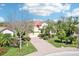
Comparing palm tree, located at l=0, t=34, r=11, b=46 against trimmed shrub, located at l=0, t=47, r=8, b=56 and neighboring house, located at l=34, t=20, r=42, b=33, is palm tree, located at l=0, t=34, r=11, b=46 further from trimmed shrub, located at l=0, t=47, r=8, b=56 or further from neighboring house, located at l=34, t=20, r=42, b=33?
neighboring house, located at l=34, t=20, r=42, b=33

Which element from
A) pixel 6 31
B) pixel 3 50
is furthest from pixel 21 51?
pixel 6 31

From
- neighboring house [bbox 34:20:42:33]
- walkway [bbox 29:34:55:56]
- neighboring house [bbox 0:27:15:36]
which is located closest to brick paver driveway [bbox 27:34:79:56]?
walkway [bbox 29:34:55:56]

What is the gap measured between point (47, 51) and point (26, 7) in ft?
2.54

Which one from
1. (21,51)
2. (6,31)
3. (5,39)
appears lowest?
(21,51)

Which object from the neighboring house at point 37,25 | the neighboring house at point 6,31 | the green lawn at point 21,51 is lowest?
the green lawn at point 21,51

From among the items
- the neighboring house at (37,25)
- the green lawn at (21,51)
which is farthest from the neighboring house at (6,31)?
the neighboring house at (37,25)

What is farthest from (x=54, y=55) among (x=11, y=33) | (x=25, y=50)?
(x=11, y=33)

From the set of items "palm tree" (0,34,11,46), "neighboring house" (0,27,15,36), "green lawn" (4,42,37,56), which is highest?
"neighboring house" (0,27,15,36)

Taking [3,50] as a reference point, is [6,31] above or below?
above

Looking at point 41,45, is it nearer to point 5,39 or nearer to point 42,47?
point 42,47

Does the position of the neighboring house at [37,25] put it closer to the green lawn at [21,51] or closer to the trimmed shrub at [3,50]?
the green lawn at [21,51]

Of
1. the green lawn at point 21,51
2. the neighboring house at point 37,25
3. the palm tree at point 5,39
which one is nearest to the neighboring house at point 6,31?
the palm tree at point 5,39

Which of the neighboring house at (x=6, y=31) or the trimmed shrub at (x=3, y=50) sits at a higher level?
the neighboring house at (x=6, y=31)

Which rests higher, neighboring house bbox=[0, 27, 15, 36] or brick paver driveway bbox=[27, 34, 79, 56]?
neighboring house bbox=[0, 27, 15, 36]
